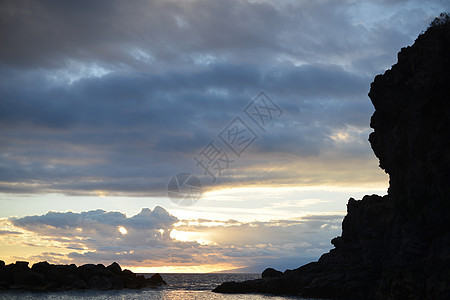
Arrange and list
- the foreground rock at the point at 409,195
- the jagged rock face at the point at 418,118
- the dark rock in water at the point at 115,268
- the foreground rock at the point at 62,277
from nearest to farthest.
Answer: the foreground rock at the point at 409,195 < the jagged rock face at the point at 418,118 < the foreground rock at the point at 62,277 < the dark rock in water at the point at 115,268

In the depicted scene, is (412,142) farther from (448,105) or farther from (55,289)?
(55,289)

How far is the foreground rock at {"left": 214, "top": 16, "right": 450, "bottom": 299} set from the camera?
5541cm

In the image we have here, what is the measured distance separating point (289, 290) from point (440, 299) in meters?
39.2

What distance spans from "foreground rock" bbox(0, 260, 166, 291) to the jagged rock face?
7372cm

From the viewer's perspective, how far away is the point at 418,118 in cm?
5944

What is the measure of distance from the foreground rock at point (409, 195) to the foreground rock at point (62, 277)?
49.4 meters

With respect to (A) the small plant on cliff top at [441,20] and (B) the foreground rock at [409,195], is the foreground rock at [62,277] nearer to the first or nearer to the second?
(B) the foreground rock at [409,195]

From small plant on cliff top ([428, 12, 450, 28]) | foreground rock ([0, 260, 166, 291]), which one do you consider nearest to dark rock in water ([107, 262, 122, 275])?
foreground rock ([0, 260, 166, 291])

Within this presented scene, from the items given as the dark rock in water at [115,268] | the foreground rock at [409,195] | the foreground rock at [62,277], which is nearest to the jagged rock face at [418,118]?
the foreground rock at [409,195]

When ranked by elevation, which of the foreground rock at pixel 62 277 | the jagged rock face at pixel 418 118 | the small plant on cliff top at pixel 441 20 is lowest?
the foreground rock at pixel 62 277

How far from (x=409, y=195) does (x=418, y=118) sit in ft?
39.0

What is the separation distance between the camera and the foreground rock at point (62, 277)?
316 feet

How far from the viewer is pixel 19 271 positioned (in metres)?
96.8

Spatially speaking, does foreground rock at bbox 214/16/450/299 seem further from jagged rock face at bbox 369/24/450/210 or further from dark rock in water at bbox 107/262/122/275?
dark rock in water at bbox 107/262/122/275
